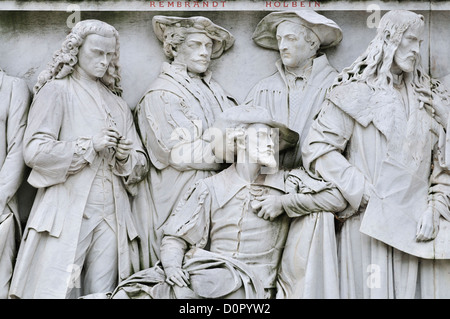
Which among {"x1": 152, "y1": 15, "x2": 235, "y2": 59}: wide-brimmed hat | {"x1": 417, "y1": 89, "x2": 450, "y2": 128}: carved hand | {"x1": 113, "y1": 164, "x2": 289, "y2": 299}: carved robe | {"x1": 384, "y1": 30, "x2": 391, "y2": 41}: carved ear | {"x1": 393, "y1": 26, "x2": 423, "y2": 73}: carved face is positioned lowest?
{"x1": 113, "y1": 164, "x2": 289, "y2": 299}: carved robe

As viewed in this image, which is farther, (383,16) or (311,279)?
(383,16)

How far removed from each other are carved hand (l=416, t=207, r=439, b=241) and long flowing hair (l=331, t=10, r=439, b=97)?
127 cm

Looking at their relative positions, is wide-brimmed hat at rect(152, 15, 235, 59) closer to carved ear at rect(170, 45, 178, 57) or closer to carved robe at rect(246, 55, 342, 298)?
carved ear at rect(170, 45, 178, 57)

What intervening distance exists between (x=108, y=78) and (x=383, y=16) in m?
2.62

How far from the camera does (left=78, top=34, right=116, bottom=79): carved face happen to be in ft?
46.0

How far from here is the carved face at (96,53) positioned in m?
14.0

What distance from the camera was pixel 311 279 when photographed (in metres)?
13.3

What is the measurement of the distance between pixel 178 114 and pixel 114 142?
2.44 ft

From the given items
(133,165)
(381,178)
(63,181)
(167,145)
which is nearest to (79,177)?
(63,181)

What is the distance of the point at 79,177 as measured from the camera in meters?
13.8

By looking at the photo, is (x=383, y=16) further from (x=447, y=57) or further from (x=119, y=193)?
(x=119, y=193)

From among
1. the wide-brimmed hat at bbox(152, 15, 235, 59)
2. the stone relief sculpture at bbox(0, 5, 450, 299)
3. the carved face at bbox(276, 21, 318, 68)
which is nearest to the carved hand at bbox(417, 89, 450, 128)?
the stone relief sculpture at bbox(0, 5, 450, 299)

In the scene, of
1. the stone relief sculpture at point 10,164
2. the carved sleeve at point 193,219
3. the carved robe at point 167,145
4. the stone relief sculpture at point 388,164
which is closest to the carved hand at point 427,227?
the stone relief sculpture at point 388,164
